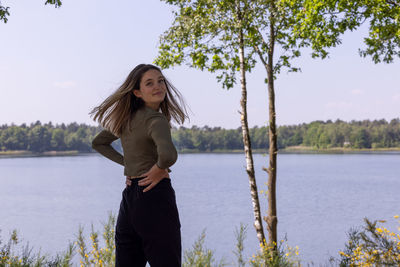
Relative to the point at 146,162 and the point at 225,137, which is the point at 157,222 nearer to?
the point at 146,162

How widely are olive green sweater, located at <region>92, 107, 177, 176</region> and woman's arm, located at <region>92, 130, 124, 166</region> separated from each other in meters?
0.37

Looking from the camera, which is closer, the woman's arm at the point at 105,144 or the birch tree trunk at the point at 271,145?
the woman's arm at the point at 105,144

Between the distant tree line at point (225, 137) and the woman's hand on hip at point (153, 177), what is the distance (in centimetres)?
13251

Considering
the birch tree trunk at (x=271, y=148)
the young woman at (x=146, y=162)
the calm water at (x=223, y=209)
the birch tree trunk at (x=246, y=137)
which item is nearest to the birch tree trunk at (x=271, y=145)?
the birch tree trunk at (x=271, y=148)

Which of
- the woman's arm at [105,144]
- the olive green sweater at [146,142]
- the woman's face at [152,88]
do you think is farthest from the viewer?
the woman's arm at [105,144]

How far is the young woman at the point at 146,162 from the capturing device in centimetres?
274

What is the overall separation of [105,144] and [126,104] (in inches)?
20.7

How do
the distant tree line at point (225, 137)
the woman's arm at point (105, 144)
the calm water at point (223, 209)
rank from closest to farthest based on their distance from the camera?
the woman's arm at point (105, 144), the calm water at point (223, 209), the distant tree line at point (225, 137)

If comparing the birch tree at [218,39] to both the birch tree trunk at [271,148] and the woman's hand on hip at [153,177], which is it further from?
the woman's hand on hip at [153,177]

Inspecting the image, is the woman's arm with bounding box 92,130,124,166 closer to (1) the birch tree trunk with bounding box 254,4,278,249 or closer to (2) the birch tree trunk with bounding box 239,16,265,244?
(2) the birch tree trunk with bounding box 239,16,265,244

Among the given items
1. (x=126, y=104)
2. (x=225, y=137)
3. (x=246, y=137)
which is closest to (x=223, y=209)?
(x=246, y=137)

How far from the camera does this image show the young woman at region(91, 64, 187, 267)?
2744mm

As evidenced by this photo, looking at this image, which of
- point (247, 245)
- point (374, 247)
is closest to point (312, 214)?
point (247, 245)

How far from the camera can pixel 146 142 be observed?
2855mm
